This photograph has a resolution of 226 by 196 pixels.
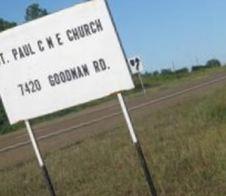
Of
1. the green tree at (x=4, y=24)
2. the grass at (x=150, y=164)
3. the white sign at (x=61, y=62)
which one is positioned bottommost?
the grass at (x=150, y=164)

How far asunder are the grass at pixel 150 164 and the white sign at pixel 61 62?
7.56ft

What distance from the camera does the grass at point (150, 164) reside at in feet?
39.9

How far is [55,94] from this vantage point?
1027cm

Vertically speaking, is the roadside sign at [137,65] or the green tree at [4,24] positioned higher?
the green tree at [4,24]

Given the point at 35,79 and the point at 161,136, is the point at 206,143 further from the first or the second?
the point at 35,79

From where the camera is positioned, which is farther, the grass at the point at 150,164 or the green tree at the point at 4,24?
the green tree at the point at 4,24

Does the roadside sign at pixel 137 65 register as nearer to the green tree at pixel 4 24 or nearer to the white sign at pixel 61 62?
the green tree at pixel 4 24

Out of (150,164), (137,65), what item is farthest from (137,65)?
(150,164)

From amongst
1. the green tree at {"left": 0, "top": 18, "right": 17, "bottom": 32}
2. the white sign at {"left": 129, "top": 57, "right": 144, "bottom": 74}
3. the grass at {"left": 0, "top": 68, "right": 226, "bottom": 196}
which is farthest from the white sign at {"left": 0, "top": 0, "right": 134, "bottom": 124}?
the green tree at {"left": 0, "top": 18, "right": 17, "bottom": 32}

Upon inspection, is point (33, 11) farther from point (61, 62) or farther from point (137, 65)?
point (61, 62)

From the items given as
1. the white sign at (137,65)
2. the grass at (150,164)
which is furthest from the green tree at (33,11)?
the grass at (150,164)

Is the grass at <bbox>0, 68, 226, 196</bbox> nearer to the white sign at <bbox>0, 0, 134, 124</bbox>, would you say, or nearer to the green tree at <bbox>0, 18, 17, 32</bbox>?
the white sign at <bbox>0, 0, 134, 124</bbox>

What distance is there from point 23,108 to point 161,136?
8.70 m

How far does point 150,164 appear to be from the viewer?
568 inches
